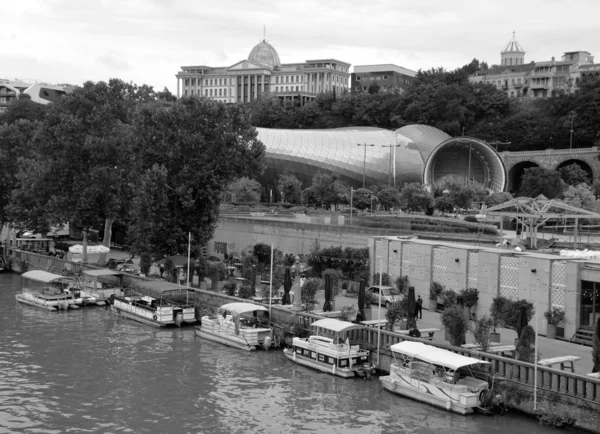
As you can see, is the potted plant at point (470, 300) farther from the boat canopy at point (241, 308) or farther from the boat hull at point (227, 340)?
the boat hull at point (227, 340)

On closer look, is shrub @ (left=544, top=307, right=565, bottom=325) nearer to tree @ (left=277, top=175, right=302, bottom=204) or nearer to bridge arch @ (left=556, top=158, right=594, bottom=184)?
tree @ (left=277, top=175, right=302, bottom=204)

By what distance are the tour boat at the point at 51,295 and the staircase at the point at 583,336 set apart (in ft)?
84.3

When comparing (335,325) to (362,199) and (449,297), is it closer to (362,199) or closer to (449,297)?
(449,297)

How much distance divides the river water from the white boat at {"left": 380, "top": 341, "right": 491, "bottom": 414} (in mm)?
342

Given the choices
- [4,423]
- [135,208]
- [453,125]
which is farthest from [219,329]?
[453,125]

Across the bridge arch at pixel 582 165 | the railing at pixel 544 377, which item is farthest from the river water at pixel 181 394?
the bridge arch at pixel 582 165

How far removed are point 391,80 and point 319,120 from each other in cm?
3756

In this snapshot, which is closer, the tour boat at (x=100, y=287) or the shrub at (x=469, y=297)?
the shrub at (x=469, y=297)

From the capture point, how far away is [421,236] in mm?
46750

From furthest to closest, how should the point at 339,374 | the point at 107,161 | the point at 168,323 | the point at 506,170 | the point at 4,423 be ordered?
1. the point at 506,170
2. the point at 107,161
3. the point at 168,323
4. the point at 339,374
5. the point at 4,423

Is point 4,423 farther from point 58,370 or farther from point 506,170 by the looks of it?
point 506,170

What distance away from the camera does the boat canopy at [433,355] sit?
2377 cm

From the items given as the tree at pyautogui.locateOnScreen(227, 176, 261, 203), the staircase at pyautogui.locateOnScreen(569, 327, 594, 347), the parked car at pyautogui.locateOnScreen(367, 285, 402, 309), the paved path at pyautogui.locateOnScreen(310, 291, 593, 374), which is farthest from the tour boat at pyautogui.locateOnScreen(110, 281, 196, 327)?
the tree at pyautogui.locateOnScreen(227, 176, 261, 203)

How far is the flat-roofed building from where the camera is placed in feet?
567
